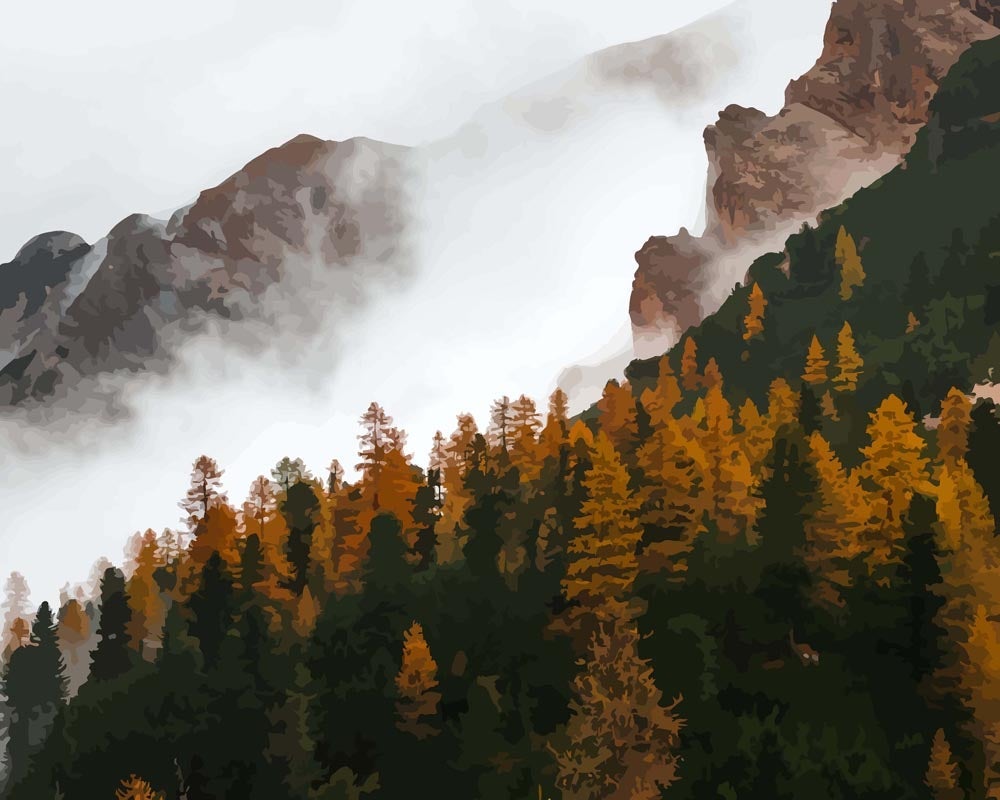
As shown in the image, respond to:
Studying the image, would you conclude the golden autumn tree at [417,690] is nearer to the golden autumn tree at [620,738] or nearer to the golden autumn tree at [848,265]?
the golden autumn tree at [620,738]

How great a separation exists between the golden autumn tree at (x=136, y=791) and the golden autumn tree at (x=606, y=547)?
26775 millimetres

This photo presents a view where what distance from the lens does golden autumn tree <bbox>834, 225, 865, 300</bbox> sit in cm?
13012

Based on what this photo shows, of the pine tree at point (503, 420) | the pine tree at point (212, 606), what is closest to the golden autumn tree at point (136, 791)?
the pine tree at point (212, 606)

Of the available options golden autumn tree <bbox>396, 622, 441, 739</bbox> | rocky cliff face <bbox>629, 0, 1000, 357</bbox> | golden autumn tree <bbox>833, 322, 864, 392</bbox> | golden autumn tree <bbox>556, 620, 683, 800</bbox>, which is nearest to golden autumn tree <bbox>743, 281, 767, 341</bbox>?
golden autumn tree <bbox>833, 322, 864, 392</bbox>

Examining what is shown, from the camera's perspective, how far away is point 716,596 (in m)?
55.7

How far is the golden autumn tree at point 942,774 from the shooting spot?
44438 mm

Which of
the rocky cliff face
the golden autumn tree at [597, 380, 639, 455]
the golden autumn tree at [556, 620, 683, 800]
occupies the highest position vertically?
the rocky cliff face

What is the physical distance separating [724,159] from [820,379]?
106864mm

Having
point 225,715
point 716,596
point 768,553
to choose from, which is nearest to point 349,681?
point 225,715

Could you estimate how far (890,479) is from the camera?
59.7 m

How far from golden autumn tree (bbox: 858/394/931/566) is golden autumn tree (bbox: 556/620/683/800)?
647 inches

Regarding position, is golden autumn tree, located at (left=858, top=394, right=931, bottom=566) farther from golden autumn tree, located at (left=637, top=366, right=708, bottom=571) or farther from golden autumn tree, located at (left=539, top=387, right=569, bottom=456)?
golden autumn tree, located at (left=539, top=387, right=569, bottom=456)

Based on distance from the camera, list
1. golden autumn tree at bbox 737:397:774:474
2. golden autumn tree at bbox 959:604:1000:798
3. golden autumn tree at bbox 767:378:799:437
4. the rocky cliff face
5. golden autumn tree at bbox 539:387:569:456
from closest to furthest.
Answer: golden autumn tree at bbox 959:604:1000:798
golden autumn tree at bbox 737:397:774:474
golden autumn tree at bbox 539:387:569:456
golden autumn tree at bbox 767:378:799:437
the rocky cliff face

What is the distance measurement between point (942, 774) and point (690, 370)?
87.7 metres
